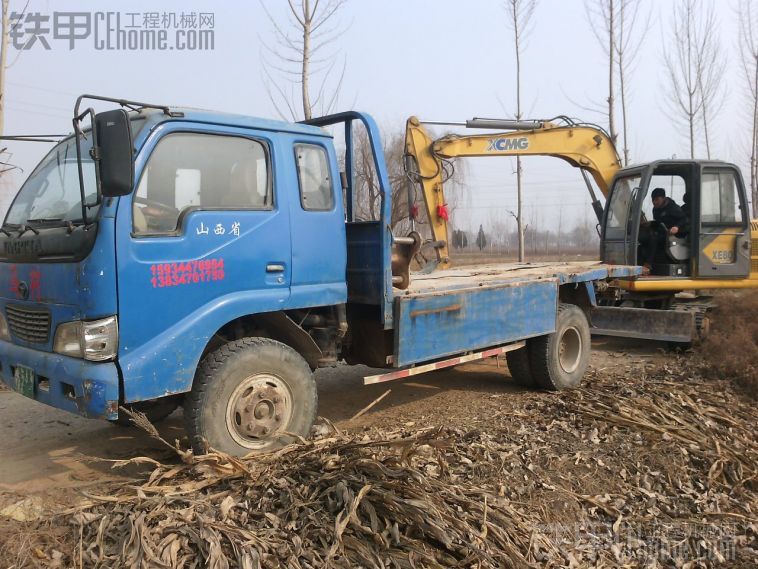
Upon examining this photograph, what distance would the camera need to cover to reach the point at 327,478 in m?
3.35

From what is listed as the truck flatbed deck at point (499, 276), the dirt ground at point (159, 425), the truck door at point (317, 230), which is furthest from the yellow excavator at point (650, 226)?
the truck door at point (317, 230)

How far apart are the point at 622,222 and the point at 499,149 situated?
7.20 ft

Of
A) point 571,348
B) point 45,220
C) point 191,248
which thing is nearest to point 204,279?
point 191,248

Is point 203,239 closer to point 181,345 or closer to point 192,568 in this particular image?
point 181,345

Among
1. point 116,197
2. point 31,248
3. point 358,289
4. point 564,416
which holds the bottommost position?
point 564,416

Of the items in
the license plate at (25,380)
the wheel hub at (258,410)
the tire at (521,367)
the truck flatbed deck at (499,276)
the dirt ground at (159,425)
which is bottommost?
the dirt ground at (159,425)

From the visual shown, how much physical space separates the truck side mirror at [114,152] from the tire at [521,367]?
4.45 meters

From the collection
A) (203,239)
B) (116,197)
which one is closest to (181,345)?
(203,239)

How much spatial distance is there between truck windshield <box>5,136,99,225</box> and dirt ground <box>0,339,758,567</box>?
1.61m

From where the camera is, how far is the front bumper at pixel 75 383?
3.42m

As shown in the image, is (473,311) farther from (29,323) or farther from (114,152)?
(29,323)

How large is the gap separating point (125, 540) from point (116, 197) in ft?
6.10

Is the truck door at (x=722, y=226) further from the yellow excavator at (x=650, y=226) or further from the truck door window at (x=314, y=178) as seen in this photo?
the truck door window at (x=314, y=178)

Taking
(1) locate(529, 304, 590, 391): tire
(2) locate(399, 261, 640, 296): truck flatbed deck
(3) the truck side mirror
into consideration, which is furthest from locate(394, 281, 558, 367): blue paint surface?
→ (3) the truck side mirror
